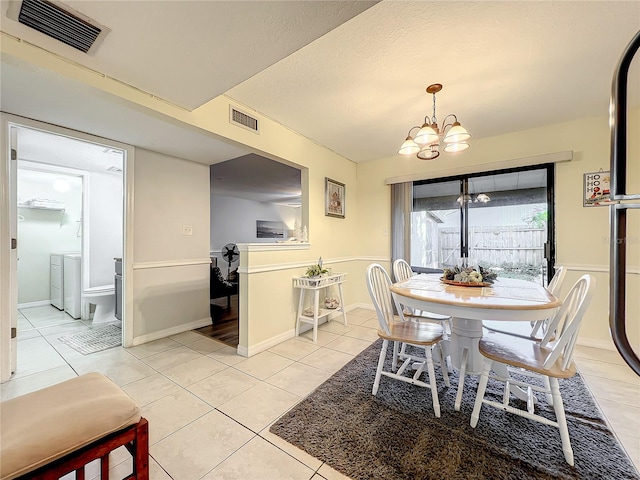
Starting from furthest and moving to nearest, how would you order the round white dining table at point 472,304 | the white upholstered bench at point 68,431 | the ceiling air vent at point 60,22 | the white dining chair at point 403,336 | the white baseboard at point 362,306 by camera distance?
the white baseboard at point 362,306 < the white dining chair at point 403,336 < the round white dining table at point 472,304 < the ceiling air vent at point 60,22 < the white upholstered bench at point 68,431

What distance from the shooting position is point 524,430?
1572 millimetres

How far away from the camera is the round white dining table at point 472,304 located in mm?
1526

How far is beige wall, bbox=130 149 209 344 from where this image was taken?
2936 mm

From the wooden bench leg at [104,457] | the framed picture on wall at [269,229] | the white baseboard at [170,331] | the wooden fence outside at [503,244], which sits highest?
the framed picture on wall at [269,229]

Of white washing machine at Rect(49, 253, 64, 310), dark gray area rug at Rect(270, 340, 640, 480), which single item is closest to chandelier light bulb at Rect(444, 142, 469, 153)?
dark gray area rug at Rect(270, 340, 640, 480)

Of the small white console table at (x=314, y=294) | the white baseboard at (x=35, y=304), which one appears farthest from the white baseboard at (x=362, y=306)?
the white baseboard at (x=35, y=304)

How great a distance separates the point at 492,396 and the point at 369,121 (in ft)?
8.77

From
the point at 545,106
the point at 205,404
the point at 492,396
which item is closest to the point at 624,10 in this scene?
the point at 545,106

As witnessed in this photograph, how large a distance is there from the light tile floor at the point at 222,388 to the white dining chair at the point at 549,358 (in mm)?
410

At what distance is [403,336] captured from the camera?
74.3 inches

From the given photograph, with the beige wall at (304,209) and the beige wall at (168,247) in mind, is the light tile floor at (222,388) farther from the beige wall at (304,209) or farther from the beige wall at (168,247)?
the beige wall at (304,209)

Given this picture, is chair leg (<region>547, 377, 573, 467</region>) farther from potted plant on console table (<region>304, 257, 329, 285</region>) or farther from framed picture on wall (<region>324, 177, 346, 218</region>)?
framed picture on wall (<region>324, 177, 346, 218</region>)

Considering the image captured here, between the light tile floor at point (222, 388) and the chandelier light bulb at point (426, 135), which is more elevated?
the chandelier light bulb at point (426, 135)

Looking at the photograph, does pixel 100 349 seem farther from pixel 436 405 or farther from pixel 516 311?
pixel 516 311
